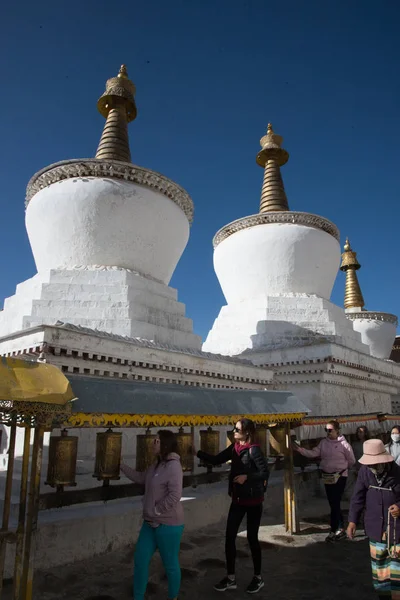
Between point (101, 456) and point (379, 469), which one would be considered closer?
point (379, 469)

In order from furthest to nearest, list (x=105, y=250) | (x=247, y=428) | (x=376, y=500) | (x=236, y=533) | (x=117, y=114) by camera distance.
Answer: (x=117, y=114)
(x=105, y=250)
(x=247, y=428)
(x=236, y=533)
(x=376, y=500)

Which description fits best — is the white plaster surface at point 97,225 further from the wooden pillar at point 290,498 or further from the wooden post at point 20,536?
the wooden post at point 20,536

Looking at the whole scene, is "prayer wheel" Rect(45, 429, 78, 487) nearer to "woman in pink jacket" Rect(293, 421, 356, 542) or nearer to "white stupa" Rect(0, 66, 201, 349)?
"woman in pink jacket" Rect(293, 421, 356, 542)

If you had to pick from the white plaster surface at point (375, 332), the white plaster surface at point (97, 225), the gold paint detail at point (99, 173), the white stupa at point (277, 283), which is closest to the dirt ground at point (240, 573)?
the white plaster surface at point (97, 225)

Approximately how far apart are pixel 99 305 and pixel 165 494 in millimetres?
5847

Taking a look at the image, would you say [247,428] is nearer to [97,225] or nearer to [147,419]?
[147,419]

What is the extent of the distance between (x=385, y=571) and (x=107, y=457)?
253 cm

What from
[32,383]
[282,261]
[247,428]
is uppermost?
[282,261]

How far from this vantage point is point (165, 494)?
3.22m

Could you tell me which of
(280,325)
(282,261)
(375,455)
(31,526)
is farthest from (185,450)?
(282,261)

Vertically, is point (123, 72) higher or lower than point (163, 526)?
higher

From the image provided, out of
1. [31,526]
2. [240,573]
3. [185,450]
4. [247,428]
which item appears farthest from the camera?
[185,450]

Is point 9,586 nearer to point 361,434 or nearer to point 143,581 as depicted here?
point 143,581

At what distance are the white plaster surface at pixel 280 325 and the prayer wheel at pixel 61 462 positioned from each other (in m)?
8.36
